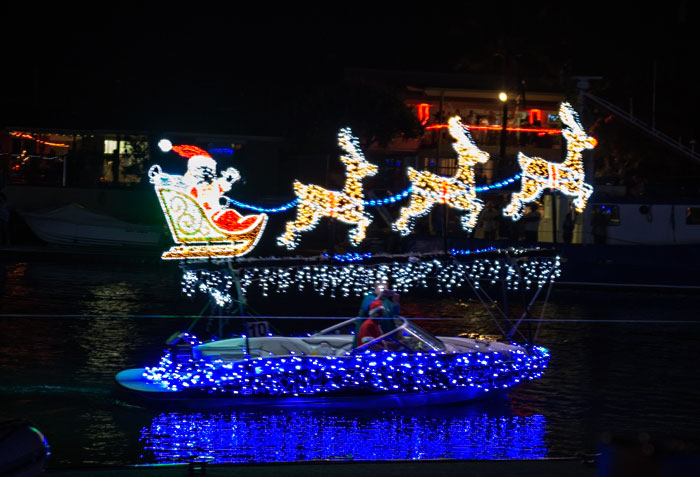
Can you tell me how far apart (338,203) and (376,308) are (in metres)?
4.52

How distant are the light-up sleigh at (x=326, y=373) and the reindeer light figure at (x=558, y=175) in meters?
8.72

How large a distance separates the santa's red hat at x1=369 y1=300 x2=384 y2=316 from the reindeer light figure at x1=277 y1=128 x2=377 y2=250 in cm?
262

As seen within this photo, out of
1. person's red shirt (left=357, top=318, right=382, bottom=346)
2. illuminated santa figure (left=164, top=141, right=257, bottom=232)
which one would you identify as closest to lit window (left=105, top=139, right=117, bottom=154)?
illuminated santa figure (left=164, top=141, right=257, bottom=232)

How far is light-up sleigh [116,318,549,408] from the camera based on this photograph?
39.8 feet

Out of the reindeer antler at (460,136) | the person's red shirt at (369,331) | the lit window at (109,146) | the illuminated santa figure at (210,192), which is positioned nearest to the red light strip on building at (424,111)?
the lit window at (109,146)

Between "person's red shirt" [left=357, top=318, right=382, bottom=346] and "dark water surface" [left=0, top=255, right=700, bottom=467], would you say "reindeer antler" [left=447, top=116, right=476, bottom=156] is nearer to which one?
"dark water surface" [left=0, top=255, right=700, bottom=467]

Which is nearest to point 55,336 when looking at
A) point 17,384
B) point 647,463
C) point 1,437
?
point 17,384

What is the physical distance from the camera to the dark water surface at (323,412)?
1077 cm

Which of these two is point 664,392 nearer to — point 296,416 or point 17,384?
point 296,416

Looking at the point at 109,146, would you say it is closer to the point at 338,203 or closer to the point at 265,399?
the point at 338,203

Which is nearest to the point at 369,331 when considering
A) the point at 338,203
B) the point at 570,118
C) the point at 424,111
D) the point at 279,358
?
the point at 279,358

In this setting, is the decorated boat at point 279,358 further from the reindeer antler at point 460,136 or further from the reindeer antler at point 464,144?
the reindeer antler at point 460,136

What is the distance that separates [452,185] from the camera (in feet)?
67.7

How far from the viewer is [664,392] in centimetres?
1450
